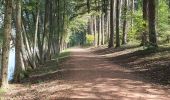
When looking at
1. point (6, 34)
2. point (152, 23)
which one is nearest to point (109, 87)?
point (6, 34)

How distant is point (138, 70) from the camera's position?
752 inches

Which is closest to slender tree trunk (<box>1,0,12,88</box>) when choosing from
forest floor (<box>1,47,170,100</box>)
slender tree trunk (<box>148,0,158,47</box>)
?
forest floor (<box>1,47,170,100</box>)

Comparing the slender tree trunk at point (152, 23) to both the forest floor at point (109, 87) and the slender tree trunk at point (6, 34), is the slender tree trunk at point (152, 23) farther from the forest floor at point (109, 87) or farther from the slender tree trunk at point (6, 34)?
the slender tree trunk at point (6, 34)

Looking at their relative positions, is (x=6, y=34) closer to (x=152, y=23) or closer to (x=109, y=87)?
(x=109, y=87)

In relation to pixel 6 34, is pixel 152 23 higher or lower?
higher

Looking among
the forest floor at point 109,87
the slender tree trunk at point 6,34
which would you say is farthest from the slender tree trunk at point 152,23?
the slender tree trunk at point 6,34

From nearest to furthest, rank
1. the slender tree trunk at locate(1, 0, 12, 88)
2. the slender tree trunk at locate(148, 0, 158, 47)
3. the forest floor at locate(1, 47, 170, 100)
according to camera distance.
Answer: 1. the forest floor at locate(1, 47, 170, 100)
2. the slender tree trunk at locate(1, 0, 12, 88)
3. the slender tree trunk at locate(148, 0, 158, 47)

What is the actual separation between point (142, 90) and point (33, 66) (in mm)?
15127

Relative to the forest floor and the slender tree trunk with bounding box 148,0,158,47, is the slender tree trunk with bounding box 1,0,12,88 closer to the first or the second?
the forest floor

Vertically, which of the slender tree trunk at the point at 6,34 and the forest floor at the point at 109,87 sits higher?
the slender tree trunk at the point at 6,34

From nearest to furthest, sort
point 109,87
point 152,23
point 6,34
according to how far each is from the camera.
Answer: point 109,87, point 6,34, point 152,23

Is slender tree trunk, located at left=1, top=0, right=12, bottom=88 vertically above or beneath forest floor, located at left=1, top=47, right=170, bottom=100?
above

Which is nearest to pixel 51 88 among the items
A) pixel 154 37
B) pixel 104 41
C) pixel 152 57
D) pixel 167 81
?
pixel 167 81

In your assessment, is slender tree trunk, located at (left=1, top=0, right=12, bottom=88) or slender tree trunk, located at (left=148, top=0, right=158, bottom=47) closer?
slender tree trunk, located at (left=1, top=0, right=12, bottom=88)
